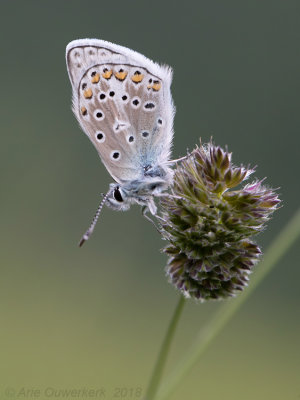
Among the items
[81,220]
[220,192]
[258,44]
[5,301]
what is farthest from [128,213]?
[220,192]

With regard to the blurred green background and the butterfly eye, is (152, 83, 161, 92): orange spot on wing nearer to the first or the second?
the butterfly eye

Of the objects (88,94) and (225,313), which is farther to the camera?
(88,94)

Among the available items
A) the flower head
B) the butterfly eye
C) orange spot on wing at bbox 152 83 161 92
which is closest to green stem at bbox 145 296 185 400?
the flower head

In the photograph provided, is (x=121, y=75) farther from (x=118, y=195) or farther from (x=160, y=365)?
(x=160, y=365)

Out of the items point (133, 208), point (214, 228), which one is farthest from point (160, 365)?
point (133, 208)

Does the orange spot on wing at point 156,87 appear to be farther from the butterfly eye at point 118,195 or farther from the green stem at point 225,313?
the green stem at point 225,313

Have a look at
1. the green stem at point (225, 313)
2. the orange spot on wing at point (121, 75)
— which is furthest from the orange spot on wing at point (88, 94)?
the green stem at point (225, 313)

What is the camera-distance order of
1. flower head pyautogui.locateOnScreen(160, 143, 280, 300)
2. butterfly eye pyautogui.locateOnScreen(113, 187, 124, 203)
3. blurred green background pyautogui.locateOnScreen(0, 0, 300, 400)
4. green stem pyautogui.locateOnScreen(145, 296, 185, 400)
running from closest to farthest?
green stem pyautogui.locateOnScreen(145, 296, 185, 400) < flower head pyautogui.locateOnScreen(160, 143, 280, 300) < butterfly eye pyautogui.locateOnScreen(113, 187, 124, 203) < blurred green background pyautogui.locateOnScreen(0, 0, 300, 400)

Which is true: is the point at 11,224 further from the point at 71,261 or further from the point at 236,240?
the point at 236,240
